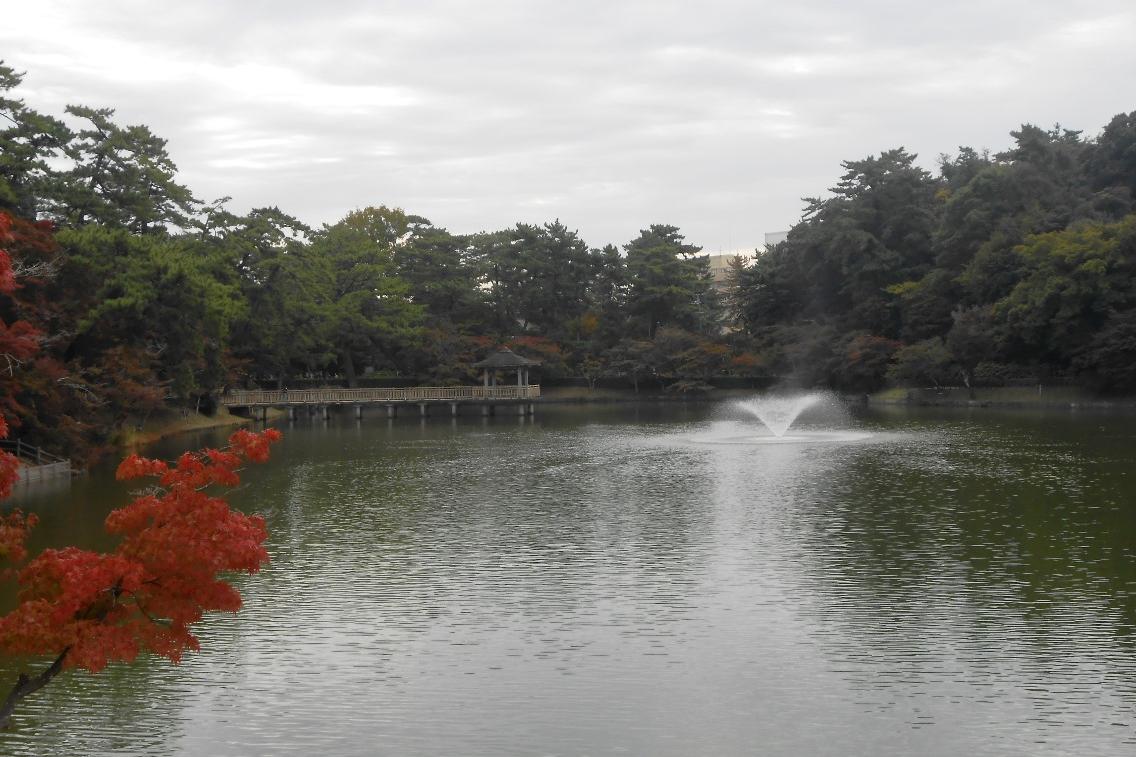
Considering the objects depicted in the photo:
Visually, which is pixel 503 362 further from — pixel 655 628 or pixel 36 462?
pixel 655 628

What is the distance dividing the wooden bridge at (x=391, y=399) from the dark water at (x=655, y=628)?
112ft

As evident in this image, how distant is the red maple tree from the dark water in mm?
2049

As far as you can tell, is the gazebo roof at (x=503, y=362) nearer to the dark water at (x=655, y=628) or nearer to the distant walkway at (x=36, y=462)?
the distant walkway at (x=36, y=462)

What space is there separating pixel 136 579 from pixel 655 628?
6828 mm

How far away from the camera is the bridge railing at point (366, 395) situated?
196 ft

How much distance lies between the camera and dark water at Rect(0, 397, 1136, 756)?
32.9ft

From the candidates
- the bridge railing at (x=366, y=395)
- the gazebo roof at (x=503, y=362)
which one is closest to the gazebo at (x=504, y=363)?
the gazebo roof at (x=503, y=362)

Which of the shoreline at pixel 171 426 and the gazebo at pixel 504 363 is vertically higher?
the gazebo at pixel 504 363

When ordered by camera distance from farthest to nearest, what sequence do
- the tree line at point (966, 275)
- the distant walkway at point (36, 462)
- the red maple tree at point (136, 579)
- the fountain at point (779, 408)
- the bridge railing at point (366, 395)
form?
the bridge railing at point (366, 395)
the tree line at point (966, 275)
the fountain at point (779, 408)
the distant walkway at point (36, 462)
the red maple tree at point (136, 579)

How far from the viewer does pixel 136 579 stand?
313 inches

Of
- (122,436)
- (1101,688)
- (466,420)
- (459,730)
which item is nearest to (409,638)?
(459,730)

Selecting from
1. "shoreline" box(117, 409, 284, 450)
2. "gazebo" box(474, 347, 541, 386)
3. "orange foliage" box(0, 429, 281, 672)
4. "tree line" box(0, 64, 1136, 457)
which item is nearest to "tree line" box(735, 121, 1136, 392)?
"tree line" box(0, 64, 1136, 457)

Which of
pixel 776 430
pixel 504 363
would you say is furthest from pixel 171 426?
pixel 776 430

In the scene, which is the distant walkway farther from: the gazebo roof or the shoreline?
the gazebo roof
